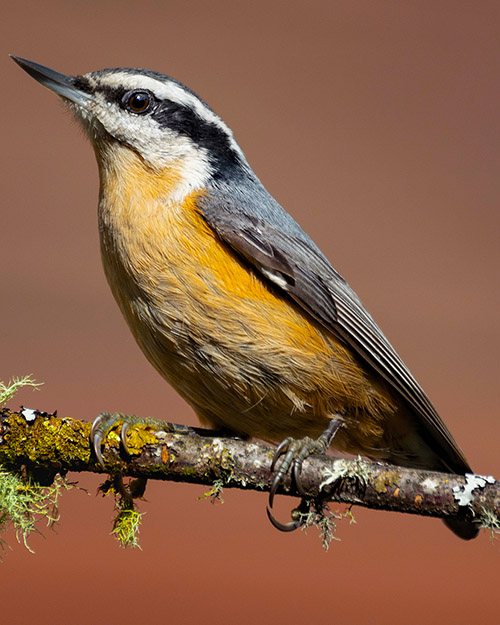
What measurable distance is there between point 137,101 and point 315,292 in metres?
0.87

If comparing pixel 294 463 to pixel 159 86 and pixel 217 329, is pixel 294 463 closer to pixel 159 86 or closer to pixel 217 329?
pixel 217 329

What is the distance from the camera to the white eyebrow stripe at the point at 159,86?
2229 mm

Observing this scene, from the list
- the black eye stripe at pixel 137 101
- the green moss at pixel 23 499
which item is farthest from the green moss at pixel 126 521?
the black eye stripe at pixel 137 101

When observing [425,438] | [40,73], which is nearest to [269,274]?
[425,438]

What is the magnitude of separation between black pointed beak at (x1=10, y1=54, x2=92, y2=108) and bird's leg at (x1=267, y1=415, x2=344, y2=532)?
4.33 ft

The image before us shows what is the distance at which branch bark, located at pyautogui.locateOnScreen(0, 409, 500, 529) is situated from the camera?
1632mm

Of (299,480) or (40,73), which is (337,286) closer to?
(299,480)

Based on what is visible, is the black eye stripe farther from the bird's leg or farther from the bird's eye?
the bird's leg

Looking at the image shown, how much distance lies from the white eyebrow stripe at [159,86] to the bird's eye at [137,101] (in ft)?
0.07

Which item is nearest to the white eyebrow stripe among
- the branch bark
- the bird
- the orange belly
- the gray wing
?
the bird

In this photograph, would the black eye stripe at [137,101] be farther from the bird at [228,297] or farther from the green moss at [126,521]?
the green moss at [126,521]

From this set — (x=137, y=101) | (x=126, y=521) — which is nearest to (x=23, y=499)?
(x=126, y=521)

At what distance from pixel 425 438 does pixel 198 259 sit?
100 centimetres

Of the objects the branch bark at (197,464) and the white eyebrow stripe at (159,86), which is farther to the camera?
the white eyebrow stripe at (159,86)
